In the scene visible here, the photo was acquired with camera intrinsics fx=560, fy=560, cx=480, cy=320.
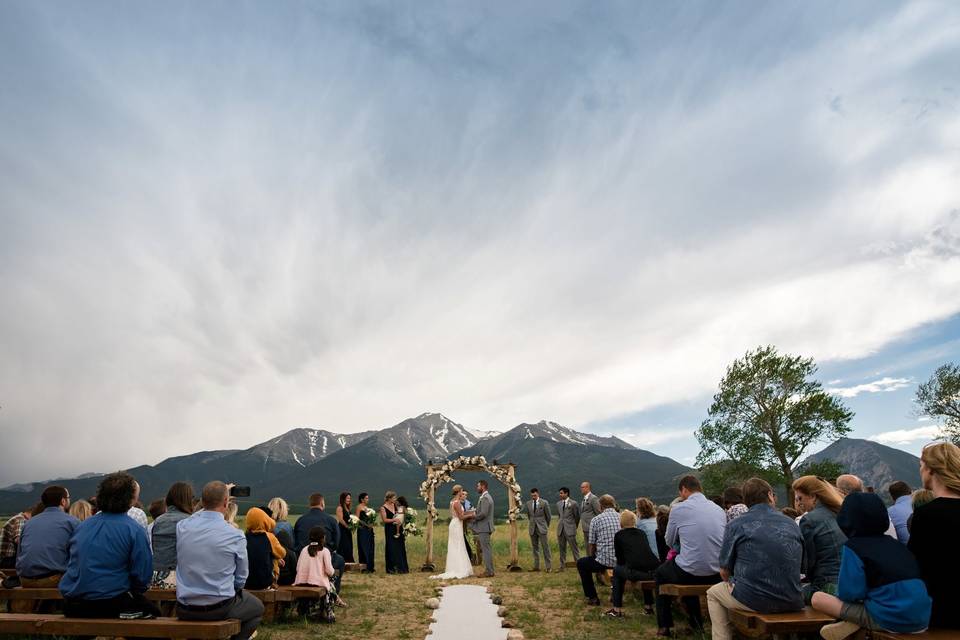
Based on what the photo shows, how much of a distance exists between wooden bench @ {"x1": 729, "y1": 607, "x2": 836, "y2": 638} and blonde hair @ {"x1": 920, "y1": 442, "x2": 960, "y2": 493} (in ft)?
6.19

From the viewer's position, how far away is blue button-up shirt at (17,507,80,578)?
7609mm

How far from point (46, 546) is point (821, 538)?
991cm

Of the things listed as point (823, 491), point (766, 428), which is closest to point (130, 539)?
point (823, 491)

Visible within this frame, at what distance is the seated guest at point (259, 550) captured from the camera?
27.5ft

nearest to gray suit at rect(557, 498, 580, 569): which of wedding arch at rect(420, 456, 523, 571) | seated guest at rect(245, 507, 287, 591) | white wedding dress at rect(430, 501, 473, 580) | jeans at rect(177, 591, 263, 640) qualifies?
wedding arch at rect(420, 456, 523, 571)

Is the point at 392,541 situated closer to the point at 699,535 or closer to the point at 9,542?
the point at 9,542

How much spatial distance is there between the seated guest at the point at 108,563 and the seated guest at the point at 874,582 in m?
6.54

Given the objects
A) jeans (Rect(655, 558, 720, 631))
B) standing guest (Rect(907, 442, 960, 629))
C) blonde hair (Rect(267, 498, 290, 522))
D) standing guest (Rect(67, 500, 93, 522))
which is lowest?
jeans (Rect(655, 558, 720, 631))

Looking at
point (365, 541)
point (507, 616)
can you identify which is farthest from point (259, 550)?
point (365, 541)

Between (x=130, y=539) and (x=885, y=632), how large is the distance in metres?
6.89

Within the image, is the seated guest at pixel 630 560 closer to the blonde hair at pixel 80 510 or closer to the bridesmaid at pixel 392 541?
the blonde hair at pixel 80 510

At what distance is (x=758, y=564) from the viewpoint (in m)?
5.71

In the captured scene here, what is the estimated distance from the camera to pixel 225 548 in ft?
19.8

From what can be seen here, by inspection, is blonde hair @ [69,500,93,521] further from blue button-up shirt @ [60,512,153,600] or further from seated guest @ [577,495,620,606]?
seated guest @ [577,495,620,606]
